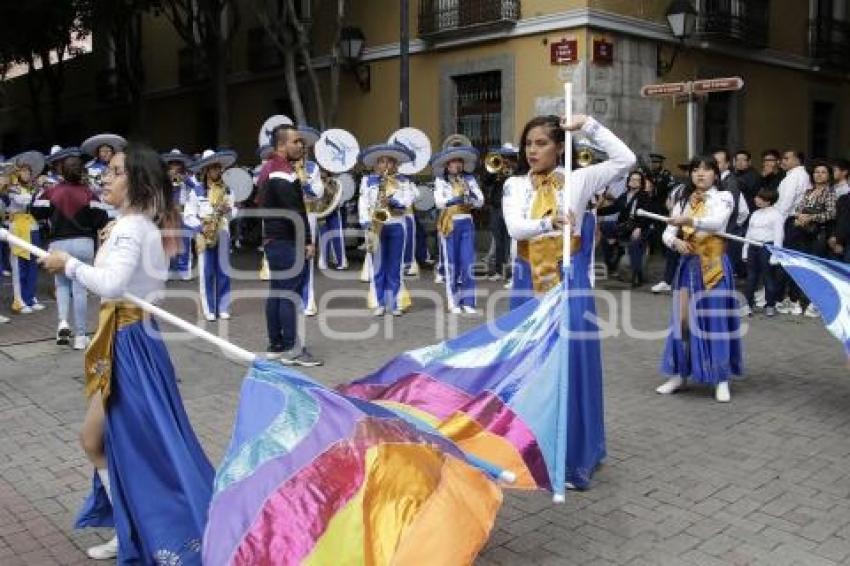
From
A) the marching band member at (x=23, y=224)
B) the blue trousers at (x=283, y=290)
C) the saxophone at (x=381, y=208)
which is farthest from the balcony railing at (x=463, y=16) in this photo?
the blue trousers at (x=283, y=290)

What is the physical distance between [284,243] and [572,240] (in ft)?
12.3

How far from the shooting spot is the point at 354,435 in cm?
341

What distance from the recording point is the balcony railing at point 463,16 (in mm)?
17844

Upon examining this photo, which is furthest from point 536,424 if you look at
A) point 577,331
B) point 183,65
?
point 183,65

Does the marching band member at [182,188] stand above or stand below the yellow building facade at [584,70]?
below

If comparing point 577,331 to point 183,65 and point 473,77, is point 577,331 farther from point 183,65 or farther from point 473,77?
point 183,65

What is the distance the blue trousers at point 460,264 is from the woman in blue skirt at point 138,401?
7368 mm

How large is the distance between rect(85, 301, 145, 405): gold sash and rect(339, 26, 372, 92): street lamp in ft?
56.3

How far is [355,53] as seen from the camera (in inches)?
817

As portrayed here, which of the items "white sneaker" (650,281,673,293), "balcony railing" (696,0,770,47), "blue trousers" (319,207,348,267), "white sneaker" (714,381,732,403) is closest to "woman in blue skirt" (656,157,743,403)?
"white sneaker" (714,381,732,403)

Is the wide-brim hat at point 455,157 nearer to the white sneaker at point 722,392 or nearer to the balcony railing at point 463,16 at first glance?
the white sneaker at point 722,392

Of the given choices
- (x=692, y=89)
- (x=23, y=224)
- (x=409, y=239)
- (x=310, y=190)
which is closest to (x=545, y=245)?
(x=692, y=89)

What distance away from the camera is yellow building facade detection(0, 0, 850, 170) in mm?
17344

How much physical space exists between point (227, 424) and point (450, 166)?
5.85 m
